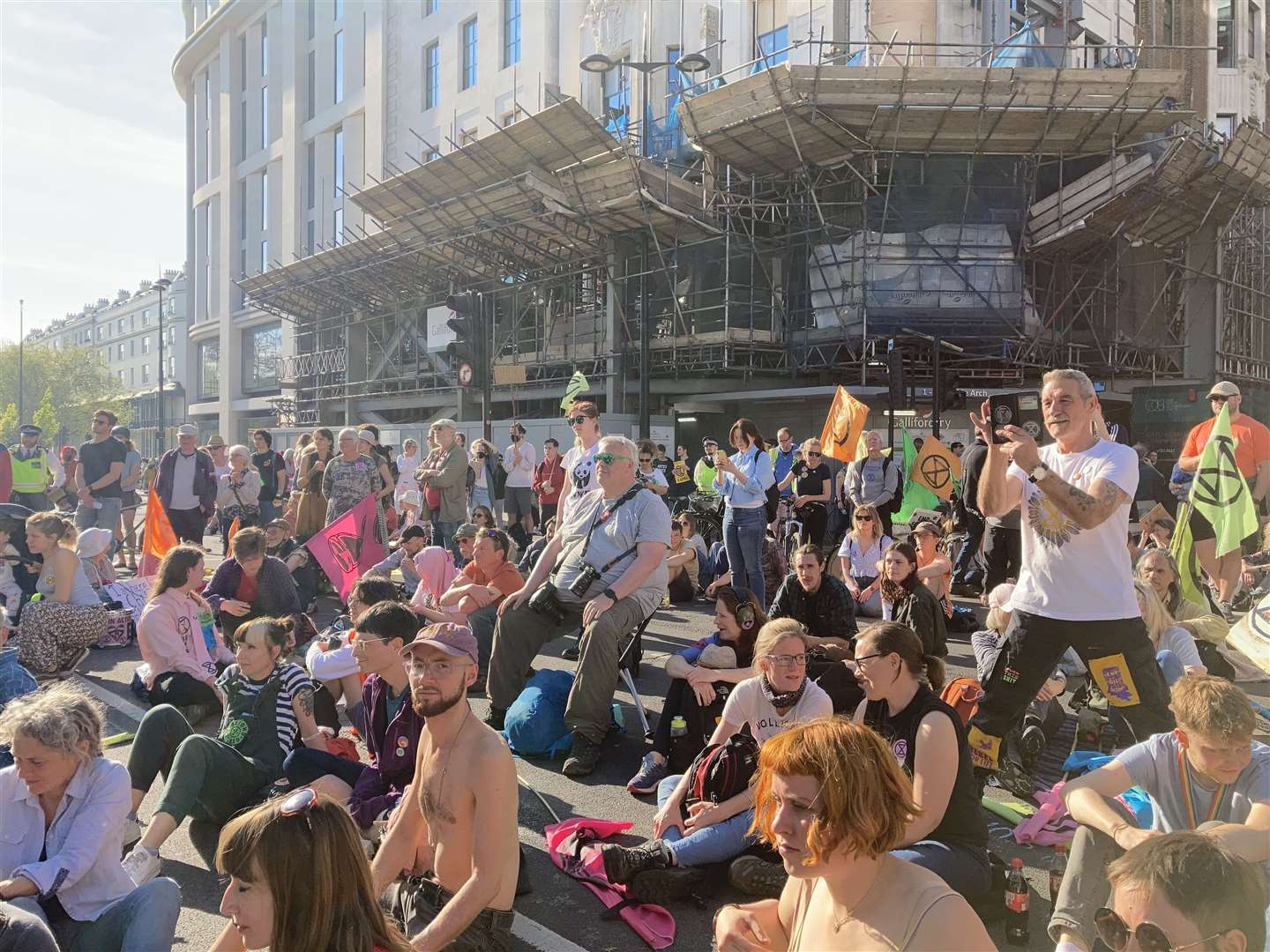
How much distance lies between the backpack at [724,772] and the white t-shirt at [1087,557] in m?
1.38

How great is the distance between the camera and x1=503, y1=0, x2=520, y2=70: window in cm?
3030

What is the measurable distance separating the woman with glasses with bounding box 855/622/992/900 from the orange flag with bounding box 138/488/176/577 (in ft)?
28.4

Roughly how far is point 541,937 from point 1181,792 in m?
2.22

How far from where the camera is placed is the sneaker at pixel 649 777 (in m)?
4.76

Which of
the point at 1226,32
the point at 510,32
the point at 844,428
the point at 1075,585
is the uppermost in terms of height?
the point at 510,32

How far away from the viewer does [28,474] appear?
12133mm

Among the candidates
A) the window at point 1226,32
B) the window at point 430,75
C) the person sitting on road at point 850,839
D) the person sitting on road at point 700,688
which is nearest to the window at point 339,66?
the window at point 430,75

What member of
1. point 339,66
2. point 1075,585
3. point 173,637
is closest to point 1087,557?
point 1075,585

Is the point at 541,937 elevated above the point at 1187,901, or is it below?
below

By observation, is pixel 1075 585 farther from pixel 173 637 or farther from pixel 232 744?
pixel 173 637

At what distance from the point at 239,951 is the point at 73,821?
47.1 inches

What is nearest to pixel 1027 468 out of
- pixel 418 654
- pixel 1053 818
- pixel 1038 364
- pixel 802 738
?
pixel 1053 818

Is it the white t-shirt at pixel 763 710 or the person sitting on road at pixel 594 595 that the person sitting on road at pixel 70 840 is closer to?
the white t-shirt at pixel 763 710

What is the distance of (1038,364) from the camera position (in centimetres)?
2206
